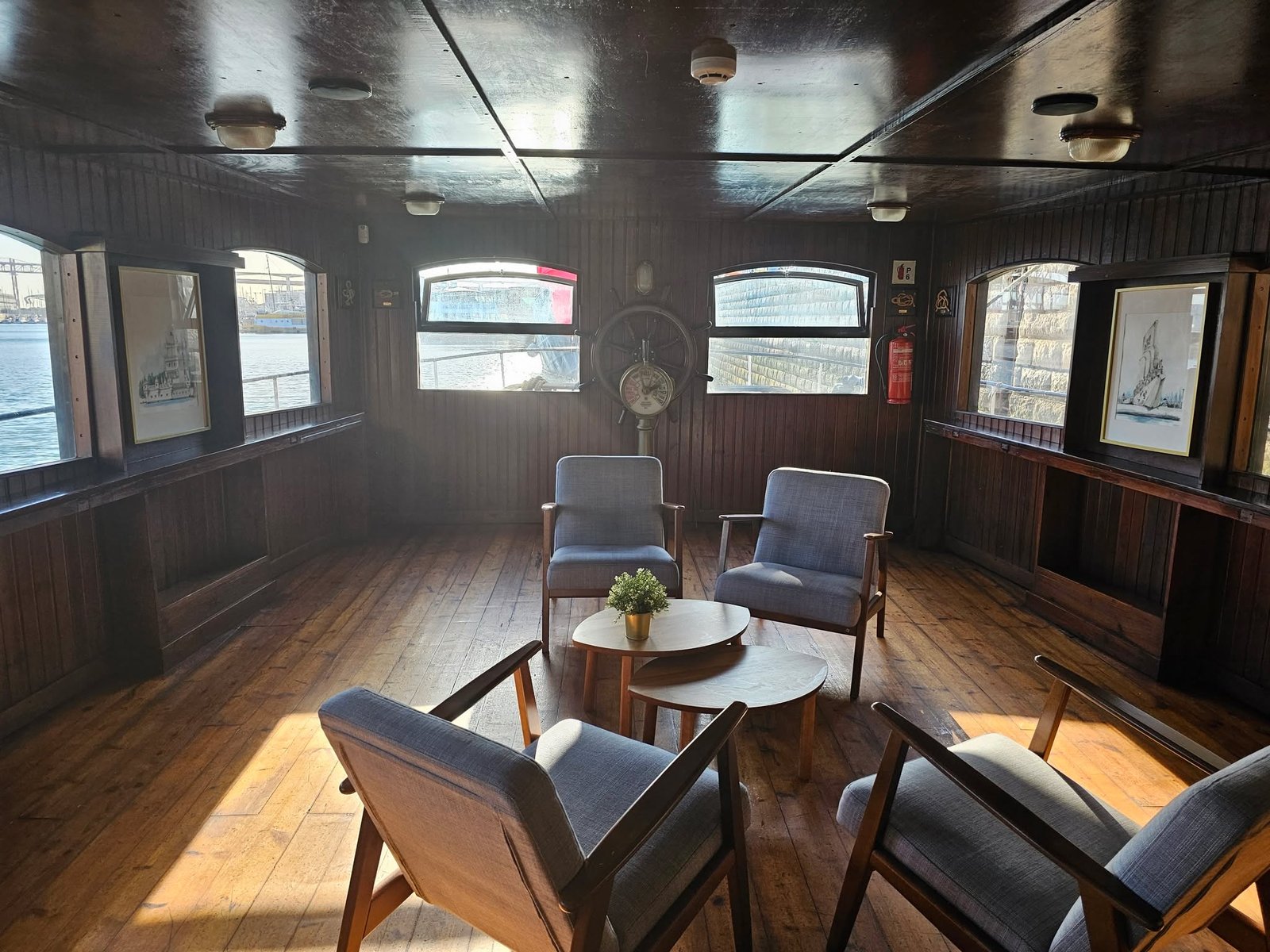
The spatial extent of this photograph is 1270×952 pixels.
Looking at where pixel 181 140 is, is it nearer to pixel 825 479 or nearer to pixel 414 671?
pixel 414 671

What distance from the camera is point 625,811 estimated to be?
193 centimetres

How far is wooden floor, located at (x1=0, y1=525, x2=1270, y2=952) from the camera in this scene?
2242 mm

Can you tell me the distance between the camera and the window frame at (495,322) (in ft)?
20.6

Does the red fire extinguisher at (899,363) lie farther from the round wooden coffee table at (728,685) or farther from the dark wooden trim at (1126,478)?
the round wooden coffee table at (728,685)

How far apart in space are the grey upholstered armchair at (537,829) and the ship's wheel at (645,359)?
13.7 feet

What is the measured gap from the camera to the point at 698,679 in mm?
2879

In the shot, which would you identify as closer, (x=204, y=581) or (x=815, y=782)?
(x=815, y=782)

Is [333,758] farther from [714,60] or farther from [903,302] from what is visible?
[903,302]

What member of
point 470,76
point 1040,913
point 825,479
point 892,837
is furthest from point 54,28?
point 825,479

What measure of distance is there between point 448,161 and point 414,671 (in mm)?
2312

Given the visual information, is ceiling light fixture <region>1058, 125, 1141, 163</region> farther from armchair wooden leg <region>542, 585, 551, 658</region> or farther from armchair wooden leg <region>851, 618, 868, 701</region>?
armchair wooden leg <region>542, 585, 551, 658</region>

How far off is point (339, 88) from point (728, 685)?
223 centimetres

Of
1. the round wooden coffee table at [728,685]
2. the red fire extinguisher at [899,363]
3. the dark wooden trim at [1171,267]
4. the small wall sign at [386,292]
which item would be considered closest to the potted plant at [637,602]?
the round wooden coffee table at [728,685]

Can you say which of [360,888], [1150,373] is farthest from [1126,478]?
[360,888]
